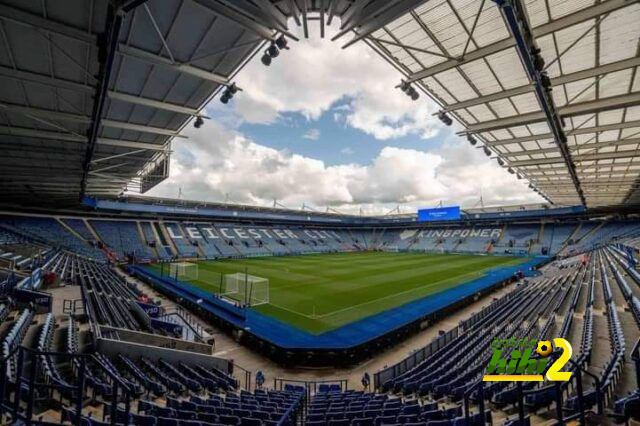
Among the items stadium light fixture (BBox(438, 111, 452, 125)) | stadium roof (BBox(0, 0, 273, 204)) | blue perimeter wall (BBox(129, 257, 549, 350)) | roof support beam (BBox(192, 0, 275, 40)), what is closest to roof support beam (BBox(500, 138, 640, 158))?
stadium light fixture (BBox(438, 111, 452, 125))

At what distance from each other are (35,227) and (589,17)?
53.1 m

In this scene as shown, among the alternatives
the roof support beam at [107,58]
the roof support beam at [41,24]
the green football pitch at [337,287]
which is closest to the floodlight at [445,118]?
the roof support beam at [107,58]

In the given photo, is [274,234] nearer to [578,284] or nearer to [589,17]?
[578,284]

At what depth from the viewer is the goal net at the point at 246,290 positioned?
69.9ft

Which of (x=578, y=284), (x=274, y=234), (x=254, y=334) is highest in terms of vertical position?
(x=274, y=234)

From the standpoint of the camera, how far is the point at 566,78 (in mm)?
8969

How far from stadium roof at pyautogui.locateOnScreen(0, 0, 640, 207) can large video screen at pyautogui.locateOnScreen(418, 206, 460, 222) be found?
4311 cm

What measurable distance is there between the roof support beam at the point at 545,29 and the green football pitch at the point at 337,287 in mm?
13468

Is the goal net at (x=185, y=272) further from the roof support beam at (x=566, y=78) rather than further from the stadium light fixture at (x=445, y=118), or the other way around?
the roof support beam at (x=566, y=78)

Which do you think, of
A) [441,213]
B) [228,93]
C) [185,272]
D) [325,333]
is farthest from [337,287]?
[441,213]

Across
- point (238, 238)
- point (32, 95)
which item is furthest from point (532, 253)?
point (32, 95)

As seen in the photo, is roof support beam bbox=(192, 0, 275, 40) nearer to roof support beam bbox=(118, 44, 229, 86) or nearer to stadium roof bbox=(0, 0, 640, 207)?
stadium roof bbox=(0, 0, 640, 207)

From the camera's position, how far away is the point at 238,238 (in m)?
56.7

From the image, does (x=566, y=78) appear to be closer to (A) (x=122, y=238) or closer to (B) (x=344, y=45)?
(B) (x=344, y=45)
